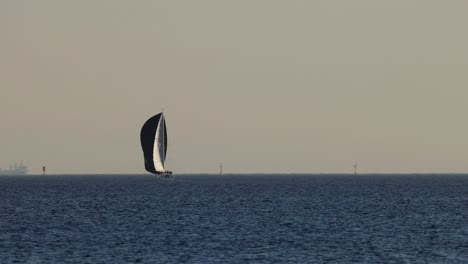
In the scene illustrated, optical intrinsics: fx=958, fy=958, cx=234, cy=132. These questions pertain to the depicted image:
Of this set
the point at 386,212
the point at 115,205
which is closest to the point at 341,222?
the point at 386,212

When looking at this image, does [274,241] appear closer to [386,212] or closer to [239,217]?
[239,217]

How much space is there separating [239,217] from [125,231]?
22564 millimetres

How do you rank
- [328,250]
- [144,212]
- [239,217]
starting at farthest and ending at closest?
1. [144,212]
2. [239,217]
3. [328,250]

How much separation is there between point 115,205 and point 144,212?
2154 centimetres

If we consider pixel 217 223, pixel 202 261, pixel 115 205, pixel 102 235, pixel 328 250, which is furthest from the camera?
pixel 115 205

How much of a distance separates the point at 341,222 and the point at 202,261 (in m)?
37.9

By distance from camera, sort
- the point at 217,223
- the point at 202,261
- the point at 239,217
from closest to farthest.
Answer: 1. the point at 202,261
2. the point at 217,223
3. the point at 239,217

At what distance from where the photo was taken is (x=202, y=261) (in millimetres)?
65875

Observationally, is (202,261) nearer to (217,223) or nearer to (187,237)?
(187,237)

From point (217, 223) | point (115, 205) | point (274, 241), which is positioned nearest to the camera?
point (274, 241)

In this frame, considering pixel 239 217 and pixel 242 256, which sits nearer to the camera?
pixel 242 256

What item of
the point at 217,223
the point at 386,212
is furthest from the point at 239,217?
the point at 386,212

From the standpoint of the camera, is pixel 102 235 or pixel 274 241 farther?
pixel 102 235

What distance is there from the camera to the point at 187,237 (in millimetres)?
82938
